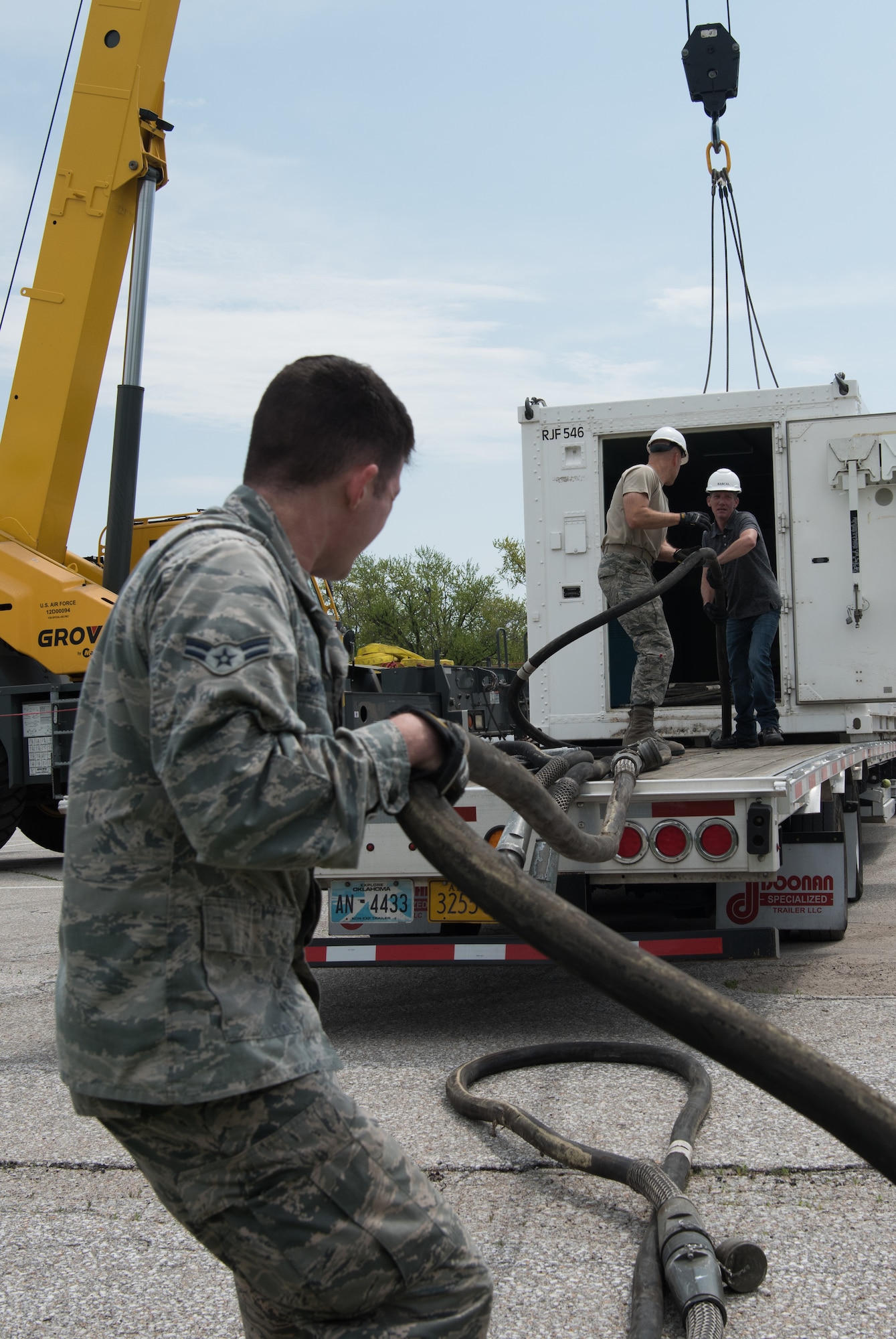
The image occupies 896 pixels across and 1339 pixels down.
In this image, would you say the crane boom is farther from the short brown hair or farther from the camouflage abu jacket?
the camouflage abu jacket

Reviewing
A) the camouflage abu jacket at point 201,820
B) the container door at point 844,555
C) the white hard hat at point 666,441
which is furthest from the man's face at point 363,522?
the container door at point 844,555

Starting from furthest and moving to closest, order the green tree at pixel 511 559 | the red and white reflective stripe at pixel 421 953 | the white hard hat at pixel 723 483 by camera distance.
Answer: the green tree at pixel 511 559
the white hard hat at pixel 723 483
the red and white reflective stripe at pixel 421 953

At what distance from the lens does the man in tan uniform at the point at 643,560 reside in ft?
22.1

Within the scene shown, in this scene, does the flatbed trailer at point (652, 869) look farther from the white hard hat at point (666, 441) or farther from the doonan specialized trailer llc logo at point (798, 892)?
the white hard hat at point (666, 441)

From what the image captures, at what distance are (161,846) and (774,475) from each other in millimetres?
6872

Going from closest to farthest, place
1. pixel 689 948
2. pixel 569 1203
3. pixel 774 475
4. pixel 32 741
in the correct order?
pixel 569 1203 < pixel 689 948 < pixel 774 475 < pixel 32 741

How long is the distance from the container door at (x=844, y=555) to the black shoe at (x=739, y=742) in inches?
18.7

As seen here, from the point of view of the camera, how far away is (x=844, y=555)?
25.1 feet

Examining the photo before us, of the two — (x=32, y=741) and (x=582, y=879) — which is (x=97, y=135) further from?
(x=582, y=879)

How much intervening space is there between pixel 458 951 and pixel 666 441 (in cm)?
347

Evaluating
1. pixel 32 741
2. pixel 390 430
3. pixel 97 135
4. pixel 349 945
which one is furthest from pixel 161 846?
pixel 97 135

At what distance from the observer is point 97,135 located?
434 inches

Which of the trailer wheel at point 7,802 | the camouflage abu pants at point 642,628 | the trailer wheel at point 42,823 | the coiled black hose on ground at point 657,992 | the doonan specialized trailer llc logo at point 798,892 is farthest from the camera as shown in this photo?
the trailer wheel at point 42,823

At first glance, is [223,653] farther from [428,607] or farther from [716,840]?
[428,607]
